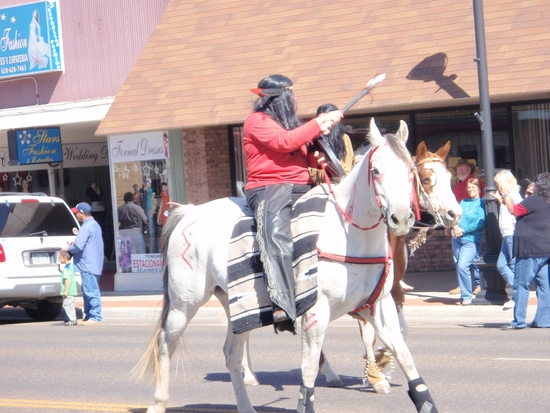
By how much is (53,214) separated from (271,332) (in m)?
4.90

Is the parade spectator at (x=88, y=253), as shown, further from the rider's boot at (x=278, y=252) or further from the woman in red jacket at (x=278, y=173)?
the rider's boot at (x=278, y=252)

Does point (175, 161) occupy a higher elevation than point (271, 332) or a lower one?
higher

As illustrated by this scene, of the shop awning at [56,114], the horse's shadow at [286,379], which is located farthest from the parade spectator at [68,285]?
the shop awning at [56,114]

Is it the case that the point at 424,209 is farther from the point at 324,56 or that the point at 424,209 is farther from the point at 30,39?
the point at 30,39

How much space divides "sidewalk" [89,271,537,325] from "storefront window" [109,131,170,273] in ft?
2.79

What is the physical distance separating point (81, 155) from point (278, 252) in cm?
1836

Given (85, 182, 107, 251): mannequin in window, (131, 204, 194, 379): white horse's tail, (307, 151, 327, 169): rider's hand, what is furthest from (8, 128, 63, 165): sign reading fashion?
(307, 151, 327, 169): rider's hand

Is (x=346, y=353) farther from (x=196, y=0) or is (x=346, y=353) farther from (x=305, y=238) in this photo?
(x=196, y=0)

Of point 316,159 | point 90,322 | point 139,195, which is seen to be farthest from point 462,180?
point 316,159

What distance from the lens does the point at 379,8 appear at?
672 inches

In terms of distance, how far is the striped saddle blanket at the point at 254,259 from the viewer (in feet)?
20.1

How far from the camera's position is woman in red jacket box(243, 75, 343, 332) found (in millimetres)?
6027

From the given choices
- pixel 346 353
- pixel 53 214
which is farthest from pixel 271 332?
pixel 53 214

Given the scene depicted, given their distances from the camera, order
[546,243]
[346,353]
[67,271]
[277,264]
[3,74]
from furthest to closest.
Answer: [3,74] < [67,271] < [546,243] < [346,353] < [277,264]
